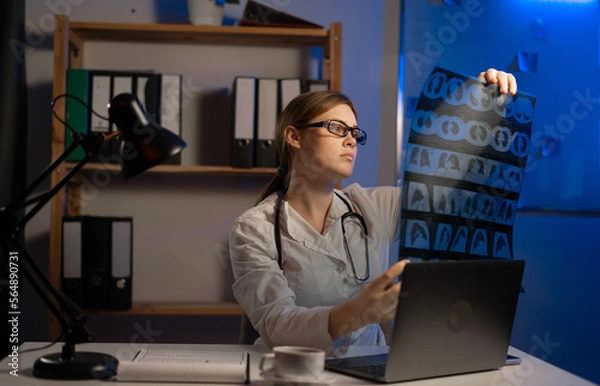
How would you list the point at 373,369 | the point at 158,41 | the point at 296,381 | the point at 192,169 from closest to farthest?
the point at 296,381
the point at 373,369
the point at 192,169
the point at 158,41

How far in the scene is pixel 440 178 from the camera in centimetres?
136

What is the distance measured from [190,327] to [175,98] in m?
0.96

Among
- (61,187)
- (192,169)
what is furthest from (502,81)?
(192,169)

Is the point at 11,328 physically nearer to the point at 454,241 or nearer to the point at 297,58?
the point at 297,58

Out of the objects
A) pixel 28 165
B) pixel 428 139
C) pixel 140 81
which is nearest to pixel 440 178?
pixel 428 139

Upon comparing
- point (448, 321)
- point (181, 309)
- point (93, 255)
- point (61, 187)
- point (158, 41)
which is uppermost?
point (158, 41)

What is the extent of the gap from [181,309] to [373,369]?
1.48m

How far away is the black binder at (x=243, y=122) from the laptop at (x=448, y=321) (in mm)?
1420

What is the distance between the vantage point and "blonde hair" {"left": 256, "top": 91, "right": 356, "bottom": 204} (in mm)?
1691

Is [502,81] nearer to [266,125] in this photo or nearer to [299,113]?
[299,113]

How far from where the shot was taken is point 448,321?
1081mm

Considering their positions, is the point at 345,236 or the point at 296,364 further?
the point at 345,236

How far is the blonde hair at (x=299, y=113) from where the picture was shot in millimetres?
1691

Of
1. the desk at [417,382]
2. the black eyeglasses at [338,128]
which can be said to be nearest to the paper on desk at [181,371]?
the desk at [417,382]
